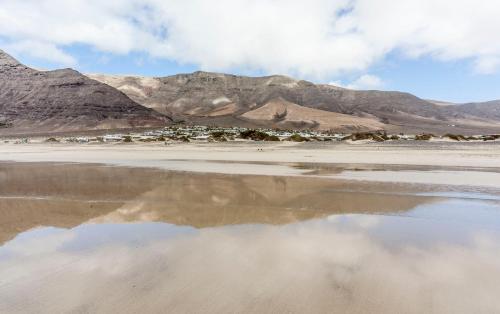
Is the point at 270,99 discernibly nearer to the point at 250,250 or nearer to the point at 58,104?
the point at 58,104

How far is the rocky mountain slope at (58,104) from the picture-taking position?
85.4 meters

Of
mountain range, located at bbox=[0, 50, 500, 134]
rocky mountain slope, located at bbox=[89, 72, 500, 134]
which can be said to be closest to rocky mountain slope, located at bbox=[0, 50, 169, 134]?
mountain range, located at bbox=[0, 50, 500, 134]

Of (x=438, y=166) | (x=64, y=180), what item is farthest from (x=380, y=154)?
(x=64, y=180)

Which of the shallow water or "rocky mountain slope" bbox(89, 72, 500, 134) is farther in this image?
"rocky mountain slope" bbox(89, 72, 500, 134)

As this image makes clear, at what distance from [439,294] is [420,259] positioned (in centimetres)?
134

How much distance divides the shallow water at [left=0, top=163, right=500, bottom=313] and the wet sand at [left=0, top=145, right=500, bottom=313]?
23mm

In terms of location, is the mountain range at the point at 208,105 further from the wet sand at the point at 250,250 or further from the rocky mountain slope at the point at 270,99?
the wet sand at the point at 250,250

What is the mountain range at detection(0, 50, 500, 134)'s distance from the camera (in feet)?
298

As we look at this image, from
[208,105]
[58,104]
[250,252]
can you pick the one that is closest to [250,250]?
[250,252]

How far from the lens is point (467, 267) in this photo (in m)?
5.35

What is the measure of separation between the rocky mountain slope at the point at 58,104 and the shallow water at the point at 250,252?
267 feet

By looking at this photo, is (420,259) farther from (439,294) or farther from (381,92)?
(381,92)

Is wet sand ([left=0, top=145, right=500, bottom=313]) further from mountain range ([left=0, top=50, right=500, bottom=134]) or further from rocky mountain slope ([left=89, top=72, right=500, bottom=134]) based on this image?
rocky mountain slope ([left=89, top=72, right=500, bottom=134])

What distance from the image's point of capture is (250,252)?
604 centimetres
